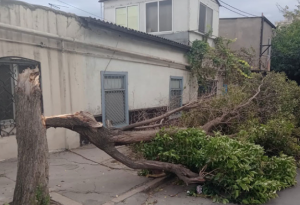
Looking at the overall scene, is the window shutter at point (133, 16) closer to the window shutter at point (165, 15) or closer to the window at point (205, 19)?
the window shutter at point (165, 15)

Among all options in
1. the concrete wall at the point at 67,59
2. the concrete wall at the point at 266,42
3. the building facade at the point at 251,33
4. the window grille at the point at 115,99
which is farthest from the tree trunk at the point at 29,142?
the concrete wall at the point at 266,42

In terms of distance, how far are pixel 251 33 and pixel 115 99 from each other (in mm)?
13301

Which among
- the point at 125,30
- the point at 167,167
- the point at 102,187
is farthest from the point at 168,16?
the point at 102,187

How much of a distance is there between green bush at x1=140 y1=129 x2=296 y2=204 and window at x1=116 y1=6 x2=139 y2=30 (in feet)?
30.0

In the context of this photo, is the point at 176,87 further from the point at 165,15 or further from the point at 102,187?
the point at 102,187

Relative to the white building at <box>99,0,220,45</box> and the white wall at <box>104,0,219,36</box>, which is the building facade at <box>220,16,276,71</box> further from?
the white wall at <box>104,0,219,36</box>

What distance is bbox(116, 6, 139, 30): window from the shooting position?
13041mm

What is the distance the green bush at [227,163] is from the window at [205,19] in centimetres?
899

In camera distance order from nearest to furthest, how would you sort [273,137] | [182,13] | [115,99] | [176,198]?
[176,198]
[273,137]
[115,99]
[182,13]

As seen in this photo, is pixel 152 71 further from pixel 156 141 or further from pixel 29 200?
pixel 29 200

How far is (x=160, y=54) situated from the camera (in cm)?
1023

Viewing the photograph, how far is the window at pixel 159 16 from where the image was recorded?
1239 centimetres

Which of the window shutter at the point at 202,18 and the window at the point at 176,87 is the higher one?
the window shutter at the point at 202,18

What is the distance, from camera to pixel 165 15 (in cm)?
1248
